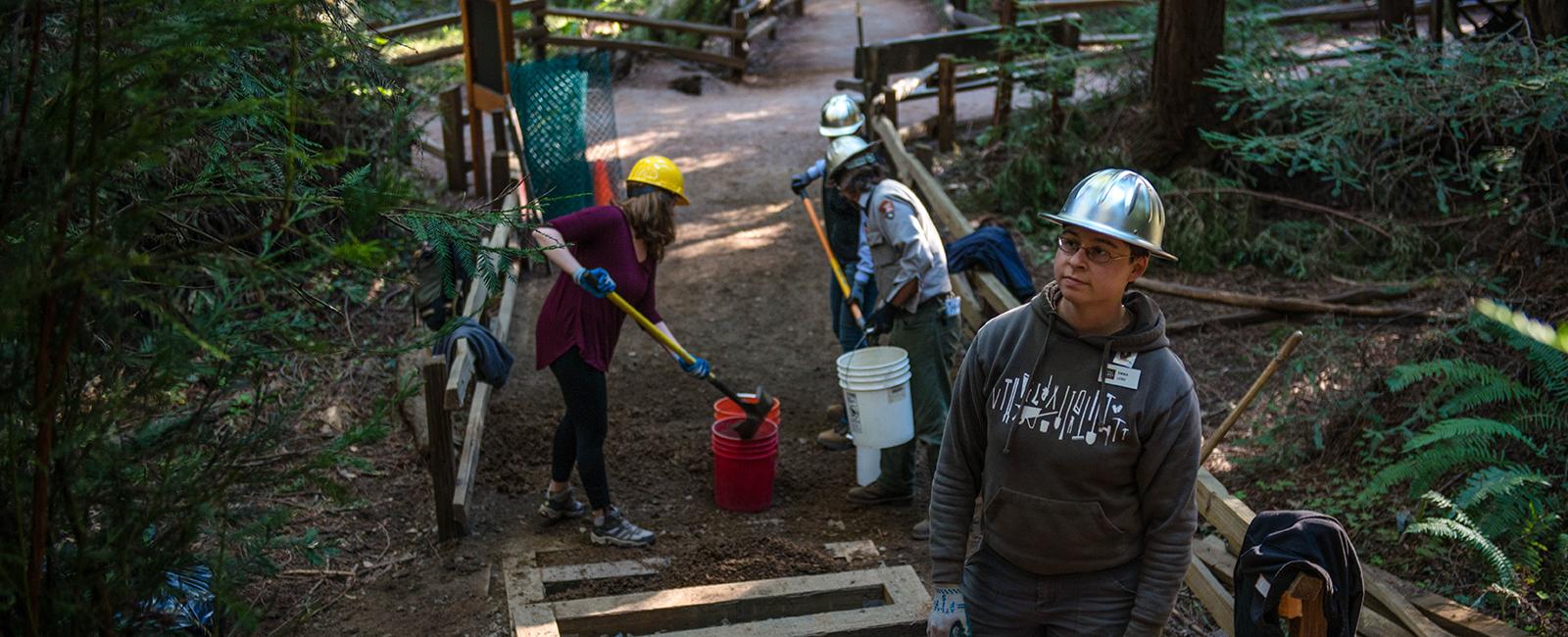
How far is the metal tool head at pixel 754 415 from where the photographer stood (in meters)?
6.15

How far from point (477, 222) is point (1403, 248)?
320 inches

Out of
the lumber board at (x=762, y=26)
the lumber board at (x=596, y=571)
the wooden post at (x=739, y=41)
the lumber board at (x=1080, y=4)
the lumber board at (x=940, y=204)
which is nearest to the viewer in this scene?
the lumber board at (x=596, y=571)

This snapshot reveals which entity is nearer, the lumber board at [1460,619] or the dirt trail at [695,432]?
the lumber board at [1460,619]

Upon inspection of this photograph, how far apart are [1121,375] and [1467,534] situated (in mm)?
2975

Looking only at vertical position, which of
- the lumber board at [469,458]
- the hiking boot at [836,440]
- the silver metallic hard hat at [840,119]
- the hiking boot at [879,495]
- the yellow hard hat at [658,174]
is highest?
the yellow hard hat at [658,174]

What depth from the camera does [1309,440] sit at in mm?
6676

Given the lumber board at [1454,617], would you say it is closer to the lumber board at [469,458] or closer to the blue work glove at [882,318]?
the blue work glove at [882,318]

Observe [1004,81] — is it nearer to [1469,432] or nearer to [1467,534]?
[1469,432]

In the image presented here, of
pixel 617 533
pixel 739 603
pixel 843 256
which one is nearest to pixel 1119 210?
pixel 739 603

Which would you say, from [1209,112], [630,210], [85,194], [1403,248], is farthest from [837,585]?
[1209,112]

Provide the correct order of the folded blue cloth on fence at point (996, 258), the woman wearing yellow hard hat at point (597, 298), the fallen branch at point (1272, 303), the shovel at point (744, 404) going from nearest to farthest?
1. the woman wearing yellow hard hat at point (597, 298)
2. the shovel at point (744, 404)
3. the folded blue cloth on fence at point (996, 258)
4. the fallen branch at point (1272, 303)

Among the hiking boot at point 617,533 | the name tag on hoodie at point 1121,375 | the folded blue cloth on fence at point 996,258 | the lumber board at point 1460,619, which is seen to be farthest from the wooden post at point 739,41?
the name tag on hoodie at point 1121,375

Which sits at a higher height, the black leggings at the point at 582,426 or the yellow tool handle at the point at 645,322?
the yellow tool handle at the point at 645,322

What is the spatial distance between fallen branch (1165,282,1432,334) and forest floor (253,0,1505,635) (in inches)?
2.9
